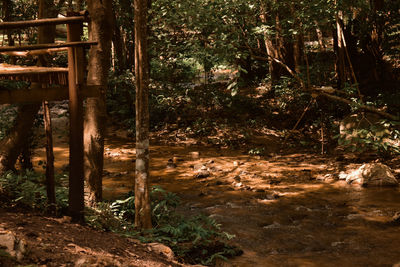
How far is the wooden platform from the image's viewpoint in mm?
5160

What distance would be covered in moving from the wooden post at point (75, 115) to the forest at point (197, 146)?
1 cm

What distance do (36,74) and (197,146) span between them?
10343 millimetres

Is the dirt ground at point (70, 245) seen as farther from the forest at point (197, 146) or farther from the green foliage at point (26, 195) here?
the green foliage at point (26, 195)

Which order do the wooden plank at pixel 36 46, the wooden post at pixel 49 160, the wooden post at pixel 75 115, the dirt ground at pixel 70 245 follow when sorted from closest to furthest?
the dirt ground at pixel 70 245 < the wooden plank at pixel 36 46 < the wooden post at pixel 75 115 < the wooden post at pixel 49 160

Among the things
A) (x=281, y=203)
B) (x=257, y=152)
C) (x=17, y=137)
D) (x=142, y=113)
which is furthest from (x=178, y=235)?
(x=257, y=152)

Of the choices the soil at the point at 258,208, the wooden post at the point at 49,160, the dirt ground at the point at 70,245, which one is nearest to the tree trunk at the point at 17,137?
the soil at the point at 258,208

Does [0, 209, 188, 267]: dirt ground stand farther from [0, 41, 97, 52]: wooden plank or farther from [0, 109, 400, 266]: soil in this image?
[0, 41, 97, 52]: wooden plank

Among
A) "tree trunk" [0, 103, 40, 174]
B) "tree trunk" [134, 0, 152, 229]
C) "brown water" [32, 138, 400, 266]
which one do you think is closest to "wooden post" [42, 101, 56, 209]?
"tree trunk" [134, 0, 152, 229]

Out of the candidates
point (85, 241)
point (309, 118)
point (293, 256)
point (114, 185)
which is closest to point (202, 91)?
point (309, 118)

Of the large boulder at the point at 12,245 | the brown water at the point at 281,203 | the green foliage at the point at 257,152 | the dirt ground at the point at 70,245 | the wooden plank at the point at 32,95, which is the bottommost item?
the brown water at the point at 281,203

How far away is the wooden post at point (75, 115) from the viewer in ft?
18.0

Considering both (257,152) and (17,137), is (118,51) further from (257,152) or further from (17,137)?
(17,137)

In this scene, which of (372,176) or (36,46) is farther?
(372,176)

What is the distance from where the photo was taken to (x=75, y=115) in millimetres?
5527
